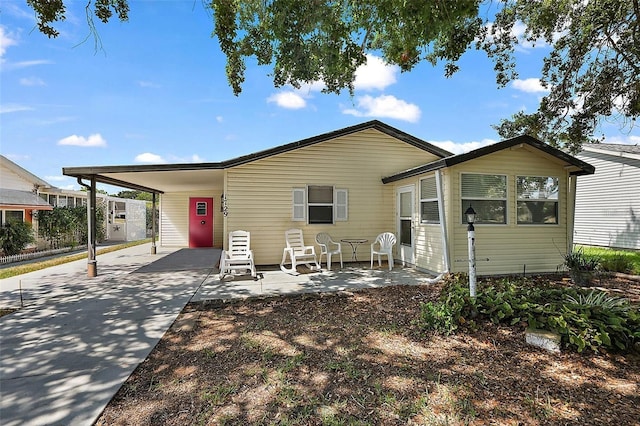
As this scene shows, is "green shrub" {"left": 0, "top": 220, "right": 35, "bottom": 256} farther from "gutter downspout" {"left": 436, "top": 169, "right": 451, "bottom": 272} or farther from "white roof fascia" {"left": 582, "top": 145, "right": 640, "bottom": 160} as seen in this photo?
"white roof fascia" {"left": 582, "top": 145, "right": 640, "bottom": 160}

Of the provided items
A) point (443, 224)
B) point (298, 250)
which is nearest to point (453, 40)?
point (443, 224)

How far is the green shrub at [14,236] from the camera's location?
9727mm

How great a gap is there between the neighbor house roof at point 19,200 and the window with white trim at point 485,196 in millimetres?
13559

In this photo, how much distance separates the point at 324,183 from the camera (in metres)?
8.04

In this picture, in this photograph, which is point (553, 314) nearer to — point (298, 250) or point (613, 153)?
point (298, 250)

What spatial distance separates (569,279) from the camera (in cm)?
629

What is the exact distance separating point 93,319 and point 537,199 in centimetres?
880

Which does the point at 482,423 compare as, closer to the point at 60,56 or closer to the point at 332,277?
the point at 332,277

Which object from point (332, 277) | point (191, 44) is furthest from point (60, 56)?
point (332, 277)

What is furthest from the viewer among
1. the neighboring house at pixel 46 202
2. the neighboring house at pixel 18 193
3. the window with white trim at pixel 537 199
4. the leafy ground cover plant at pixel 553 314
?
the neighboring house at pixel 46 202

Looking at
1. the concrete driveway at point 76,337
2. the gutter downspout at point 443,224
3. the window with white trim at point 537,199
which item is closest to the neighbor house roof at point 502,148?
the gutter downspout at point 443,224

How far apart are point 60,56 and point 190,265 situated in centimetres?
534

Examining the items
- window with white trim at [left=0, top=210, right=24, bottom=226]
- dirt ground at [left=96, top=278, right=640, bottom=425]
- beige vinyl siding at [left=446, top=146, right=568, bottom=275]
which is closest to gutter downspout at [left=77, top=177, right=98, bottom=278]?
dirt ground at [left=96, top=278, right=640, bottom=425]

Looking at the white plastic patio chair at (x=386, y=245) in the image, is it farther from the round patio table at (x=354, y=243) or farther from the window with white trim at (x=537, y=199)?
the window with white trim at (x=537, y=199)
